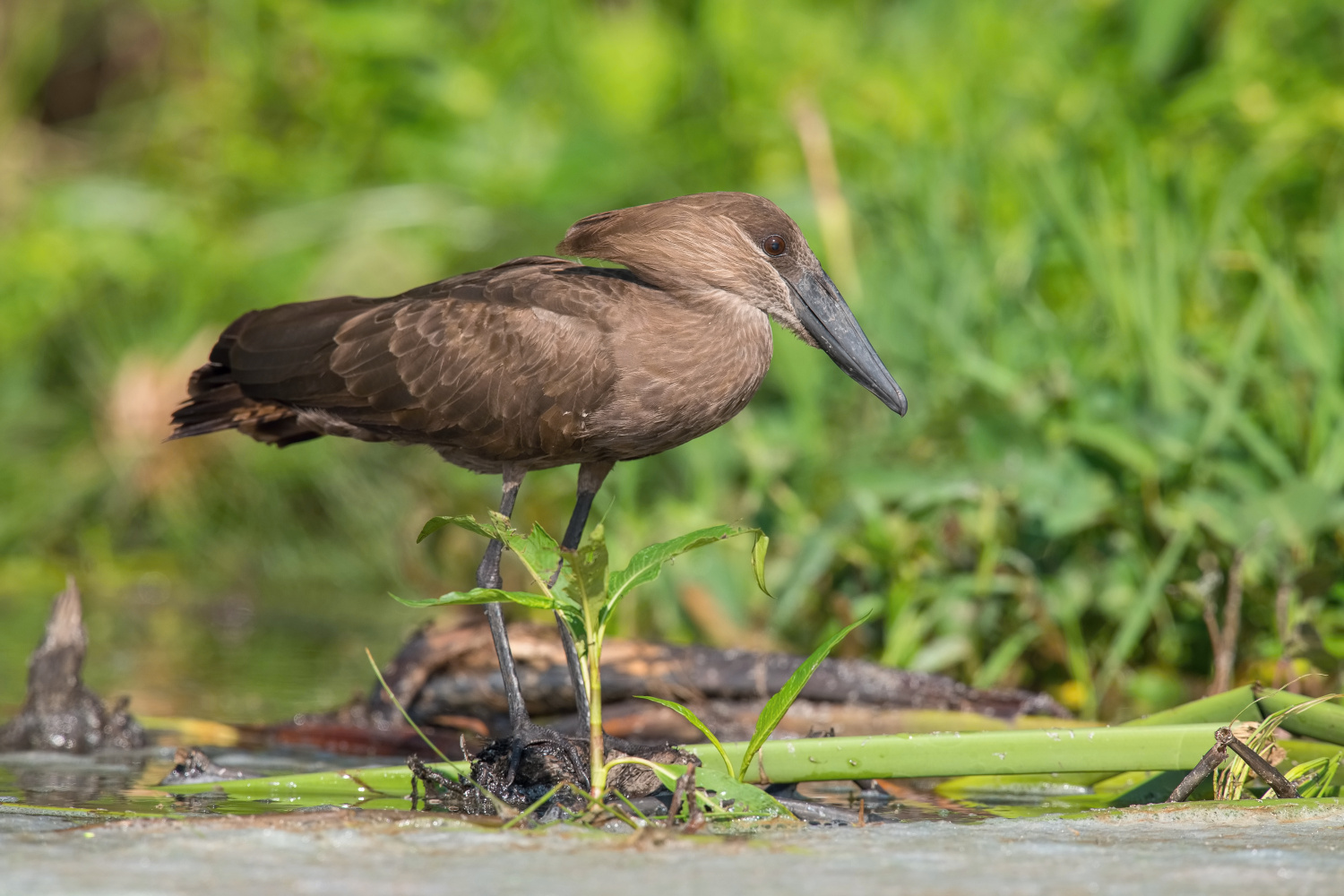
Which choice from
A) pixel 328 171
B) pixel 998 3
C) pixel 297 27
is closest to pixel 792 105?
pixel 998 3

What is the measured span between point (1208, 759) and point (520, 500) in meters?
4.23

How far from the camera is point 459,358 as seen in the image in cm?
386

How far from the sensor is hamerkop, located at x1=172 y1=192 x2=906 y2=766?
12.0 feet

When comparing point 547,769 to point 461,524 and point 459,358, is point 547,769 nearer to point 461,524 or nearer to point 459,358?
point 461,524

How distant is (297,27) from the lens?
952 cm

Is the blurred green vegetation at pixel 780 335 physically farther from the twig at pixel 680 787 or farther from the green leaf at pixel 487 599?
the twig at pixel 680 787

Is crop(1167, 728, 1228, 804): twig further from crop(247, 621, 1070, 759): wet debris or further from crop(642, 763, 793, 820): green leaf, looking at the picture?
crop(247, 621, 1070, 759): wet debris

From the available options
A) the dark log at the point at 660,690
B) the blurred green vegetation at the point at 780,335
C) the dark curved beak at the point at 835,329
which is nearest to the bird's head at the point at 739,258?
the dark curved beak at the point at 835,329

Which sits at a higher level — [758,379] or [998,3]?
[998,3]

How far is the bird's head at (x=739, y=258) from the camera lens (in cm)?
386

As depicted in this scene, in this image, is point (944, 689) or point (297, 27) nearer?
point (944, 689)

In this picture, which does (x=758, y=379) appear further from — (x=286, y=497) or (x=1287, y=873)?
(x=286, y=497)

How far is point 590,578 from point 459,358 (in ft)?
4.25

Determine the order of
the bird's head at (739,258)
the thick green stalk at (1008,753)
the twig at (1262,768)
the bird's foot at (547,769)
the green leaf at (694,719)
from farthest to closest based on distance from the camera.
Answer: the bird's head at (739,258), the bird's foot at (547,769), the thick green stalk at (1008,753), the twig at (1262,768), the green leaf at (694,719)
